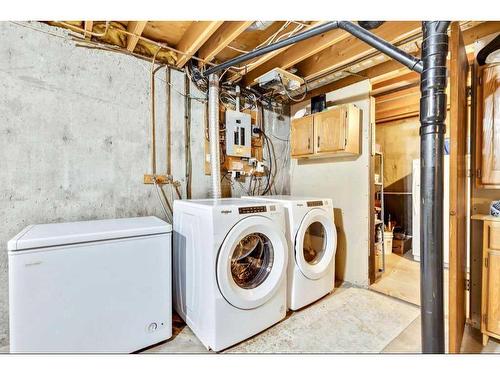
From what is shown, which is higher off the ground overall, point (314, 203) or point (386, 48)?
point (386, 48)

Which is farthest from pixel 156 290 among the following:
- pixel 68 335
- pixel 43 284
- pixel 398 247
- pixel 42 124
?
pixel 398 247

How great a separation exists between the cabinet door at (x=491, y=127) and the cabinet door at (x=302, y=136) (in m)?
1.39

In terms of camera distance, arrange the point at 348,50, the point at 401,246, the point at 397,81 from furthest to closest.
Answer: the point at 401,246 → the point at 397,81 → the point at 348,50

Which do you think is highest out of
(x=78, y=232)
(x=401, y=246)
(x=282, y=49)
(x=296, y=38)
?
(x=282, y=49)

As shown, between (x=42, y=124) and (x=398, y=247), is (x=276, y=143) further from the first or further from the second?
(x=398, y=247)

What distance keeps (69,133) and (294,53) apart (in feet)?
6.47

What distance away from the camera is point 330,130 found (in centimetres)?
247

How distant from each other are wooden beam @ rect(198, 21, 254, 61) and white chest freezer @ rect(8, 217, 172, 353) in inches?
56.8

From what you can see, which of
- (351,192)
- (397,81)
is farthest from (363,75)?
(351,192)

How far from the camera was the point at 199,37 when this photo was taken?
70.1 inches

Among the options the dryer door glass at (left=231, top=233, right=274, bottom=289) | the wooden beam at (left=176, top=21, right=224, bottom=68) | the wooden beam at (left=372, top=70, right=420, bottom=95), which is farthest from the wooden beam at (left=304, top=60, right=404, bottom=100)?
the dryer door glass at (left=231, top=233, right=274, bottom=289)

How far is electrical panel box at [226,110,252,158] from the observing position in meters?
2.57

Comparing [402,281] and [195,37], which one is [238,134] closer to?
[195,37]

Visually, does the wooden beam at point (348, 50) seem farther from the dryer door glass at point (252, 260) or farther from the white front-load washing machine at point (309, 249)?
the dryer door glass at point (252, 260)
